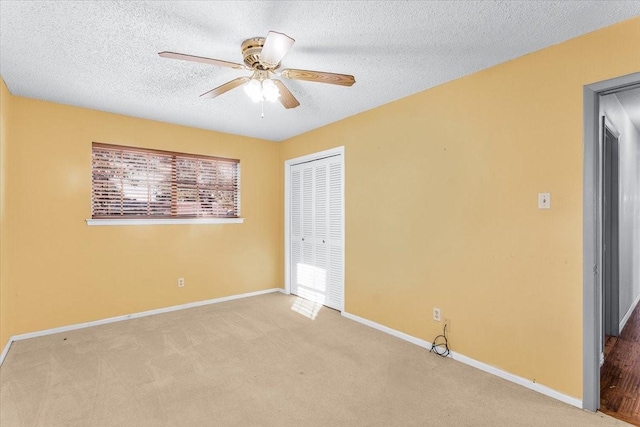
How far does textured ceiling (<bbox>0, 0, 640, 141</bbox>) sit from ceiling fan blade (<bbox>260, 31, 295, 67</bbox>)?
246mm

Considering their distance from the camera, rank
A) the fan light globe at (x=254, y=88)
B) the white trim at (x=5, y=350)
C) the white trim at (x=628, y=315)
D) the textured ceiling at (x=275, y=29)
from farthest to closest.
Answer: the white trim at (x=628, y=315) → the white trim at (x=5, y=350) → the fan light globe at (x=254, y=88) → the textured ceiling at (x=275, y=29)

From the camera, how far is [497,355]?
98.2 inches

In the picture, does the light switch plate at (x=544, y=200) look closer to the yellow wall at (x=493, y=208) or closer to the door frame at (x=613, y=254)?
the yellow wall at (x=493, y=208)

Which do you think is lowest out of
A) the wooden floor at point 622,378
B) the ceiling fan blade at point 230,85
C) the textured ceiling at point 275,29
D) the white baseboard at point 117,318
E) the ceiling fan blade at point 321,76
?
the wooden floor at point 622,378

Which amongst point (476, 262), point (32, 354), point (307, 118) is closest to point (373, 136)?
point (307, 118)

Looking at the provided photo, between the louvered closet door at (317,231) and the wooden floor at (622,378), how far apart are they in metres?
2.53

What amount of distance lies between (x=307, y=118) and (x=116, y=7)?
234cm

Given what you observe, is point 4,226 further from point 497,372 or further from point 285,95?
point 497,372

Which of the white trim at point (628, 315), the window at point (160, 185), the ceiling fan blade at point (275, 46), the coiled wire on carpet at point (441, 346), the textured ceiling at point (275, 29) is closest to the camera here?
the ceiling fan blade at point (275, 46)

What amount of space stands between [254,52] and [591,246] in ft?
8.37

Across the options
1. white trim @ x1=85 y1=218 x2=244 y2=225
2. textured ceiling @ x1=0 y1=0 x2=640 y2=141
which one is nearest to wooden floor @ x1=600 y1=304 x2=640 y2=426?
textured ceiling @ x1=0 y1=0 x2=640 y2=141

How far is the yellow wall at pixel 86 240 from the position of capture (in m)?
3.18

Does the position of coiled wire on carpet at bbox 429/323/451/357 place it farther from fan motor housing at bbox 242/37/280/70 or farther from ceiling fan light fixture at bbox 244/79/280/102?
fan motor housing at bbox 242/37/280/70

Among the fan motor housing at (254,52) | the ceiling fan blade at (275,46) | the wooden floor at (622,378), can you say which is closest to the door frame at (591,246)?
the wooden floor at (622,378)
